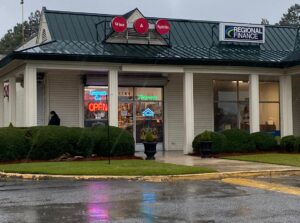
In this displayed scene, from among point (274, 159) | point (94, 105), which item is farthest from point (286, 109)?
point (94, 105)

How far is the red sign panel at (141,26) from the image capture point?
78.5 feet

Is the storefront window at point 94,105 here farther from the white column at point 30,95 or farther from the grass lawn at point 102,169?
the grass lawn at point 102,169

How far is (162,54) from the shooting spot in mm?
23328

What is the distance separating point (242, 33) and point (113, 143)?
33.3 ft

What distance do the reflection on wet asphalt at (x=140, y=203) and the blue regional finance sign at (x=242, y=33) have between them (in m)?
13.8

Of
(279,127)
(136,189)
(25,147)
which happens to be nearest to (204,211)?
(136,189)

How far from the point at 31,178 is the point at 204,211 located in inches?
266

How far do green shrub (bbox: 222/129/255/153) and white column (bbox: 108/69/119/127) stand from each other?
15.5 feet

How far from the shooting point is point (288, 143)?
2302cm

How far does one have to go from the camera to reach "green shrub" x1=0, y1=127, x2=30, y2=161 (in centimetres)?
1833

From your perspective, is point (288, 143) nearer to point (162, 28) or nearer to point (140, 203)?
point (162, 28)

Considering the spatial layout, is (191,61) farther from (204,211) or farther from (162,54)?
(204,211)

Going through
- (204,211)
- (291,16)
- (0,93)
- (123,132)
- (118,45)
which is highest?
(291,16)

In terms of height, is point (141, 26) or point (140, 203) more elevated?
point (141, 26)
